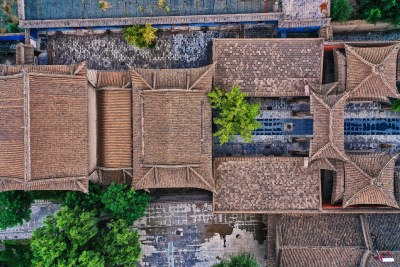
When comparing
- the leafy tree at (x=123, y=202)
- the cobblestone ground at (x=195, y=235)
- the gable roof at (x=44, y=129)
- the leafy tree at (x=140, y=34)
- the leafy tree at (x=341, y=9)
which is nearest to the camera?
the gable roof at (x=44, y=129)

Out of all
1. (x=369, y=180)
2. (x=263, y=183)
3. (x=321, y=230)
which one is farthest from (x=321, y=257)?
(x=263, y=183)

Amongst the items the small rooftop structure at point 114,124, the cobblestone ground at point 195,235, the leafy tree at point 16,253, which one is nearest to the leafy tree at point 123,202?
the small rooftop structure at point 114,124

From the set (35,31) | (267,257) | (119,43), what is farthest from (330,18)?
(35,31)

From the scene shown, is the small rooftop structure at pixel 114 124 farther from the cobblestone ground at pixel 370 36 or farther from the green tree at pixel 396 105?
the green tree at pixel 396 105

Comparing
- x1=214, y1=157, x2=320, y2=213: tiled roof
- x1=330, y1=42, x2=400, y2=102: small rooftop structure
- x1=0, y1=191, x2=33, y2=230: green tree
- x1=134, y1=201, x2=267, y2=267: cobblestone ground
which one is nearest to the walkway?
x1=330, y1=42, x2=400, y2=102: small rooftop structure

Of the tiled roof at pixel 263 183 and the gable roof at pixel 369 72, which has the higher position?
the gable roof at pixel 369 72

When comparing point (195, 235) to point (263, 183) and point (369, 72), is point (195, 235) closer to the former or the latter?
point (263, 183)
